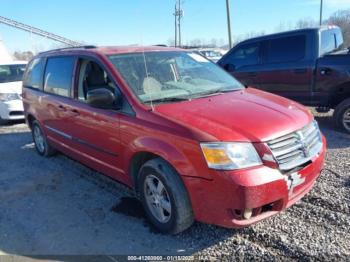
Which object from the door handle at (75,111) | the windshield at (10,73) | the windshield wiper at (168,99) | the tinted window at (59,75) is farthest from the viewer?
the windshield at (10,73)

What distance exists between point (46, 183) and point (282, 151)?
3361 millimetres

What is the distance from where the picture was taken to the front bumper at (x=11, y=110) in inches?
331

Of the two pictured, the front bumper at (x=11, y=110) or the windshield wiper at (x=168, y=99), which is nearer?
the windshield wiper at (x=168, y=99)

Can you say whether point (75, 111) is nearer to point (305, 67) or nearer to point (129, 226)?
point (129, 226)

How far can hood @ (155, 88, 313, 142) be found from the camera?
276 cm

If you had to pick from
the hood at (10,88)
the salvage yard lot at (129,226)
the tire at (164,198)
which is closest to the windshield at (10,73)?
the hood at (10,88)

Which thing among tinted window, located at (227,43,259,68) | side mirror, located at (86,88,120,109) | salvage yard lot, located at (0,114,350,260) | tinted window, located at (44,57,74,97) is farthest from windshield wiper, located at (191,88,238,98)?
tinted window, located at (227,43,259,68)

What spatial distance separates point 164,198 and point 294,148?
1.26 metres

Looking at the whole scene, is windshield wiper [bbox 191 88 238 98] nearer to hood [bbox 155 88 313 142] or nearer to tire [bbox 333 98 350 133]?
hood [bbox 155 88 313 142]

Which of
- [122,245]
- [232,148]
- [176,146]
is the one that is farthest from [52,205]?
[232,148]

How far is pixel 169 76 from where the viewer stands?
3.84m

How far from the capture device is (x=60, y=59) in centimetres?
479

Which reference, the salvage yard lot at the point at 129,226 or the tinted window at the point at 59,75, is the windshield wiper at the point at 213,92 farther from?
the tinted window at the point at 59,75

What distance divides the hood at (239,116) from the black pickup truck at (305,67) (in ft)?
9.89
